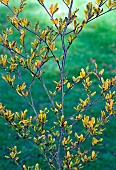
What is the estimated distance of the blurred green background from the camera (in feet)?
15.9

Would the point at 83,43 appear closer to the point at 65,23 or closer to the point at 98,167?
the point at 98,167

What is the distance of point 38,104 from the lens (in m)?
6.04

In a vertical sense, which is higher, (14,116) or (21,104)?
(21,104)

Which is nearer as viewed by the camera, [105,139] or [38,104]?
[105,139]

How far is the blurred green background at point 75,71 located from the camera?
4.84 m

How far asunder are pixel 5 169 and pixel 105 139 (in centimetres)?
151

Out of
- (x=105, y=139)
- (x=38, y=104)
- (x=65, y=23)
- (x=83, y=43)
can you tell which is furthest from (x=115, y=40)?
(x=65, y=23)

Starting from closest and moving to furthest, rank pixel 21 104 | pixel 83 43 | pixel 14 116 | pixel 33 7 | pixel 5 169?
pixel 14 116
pixel 5 169
pixel 21 104
pixel 83 43
pixel 33 7

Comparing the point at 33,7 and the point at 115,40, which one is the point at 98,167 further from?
the point at 33,7

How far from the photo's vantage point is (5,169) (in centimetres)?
458

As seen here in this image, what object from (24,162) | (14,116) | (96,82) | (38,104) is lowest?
(14,116)

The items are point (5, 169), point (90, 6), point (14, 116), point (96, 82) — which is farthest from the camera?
point (96, 82)

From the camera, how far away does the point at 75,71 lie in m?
7.00

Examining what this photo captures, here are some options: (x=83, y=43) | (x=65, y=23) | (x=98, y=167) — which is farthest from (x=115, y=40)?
(x=65, y=23)
